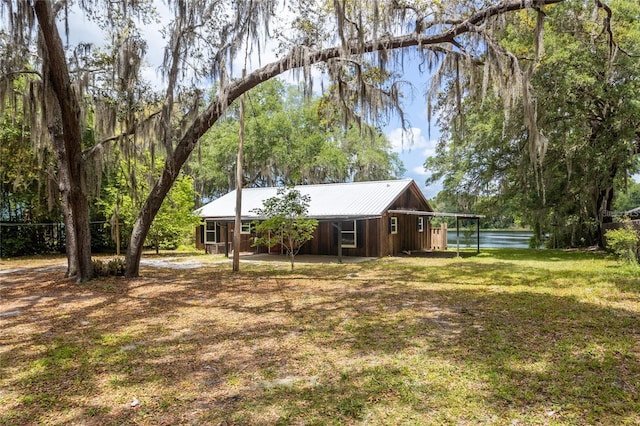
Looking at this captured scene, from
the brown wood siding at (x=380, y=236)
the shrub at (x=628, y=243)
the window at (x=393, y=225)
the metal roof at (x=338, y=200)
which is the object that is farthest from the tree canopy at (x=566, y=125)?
the window at (x=393, y=225)

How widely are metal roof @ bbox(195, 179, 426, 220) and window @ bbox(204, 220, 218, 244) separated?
Answer: 0.82m

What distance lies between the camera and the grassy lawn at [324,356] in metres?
2.94

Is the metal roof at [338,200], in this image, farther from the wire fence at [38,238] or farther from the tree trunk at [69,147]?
the tree trunk at [69,147]

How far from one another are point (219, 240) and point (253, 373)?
16.8 m

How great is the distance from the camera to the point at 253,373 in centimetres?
366

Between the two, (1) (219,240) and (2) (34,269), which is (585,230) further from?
(2) (34,269)

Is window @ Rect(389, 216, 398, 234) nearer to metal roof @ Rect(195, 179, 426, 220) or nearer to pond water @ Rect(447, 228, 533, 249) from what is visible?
metal roof @ Rect(195, 179, 426, 220)

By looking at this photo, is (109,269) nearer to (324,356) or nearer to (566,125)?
(324,356)

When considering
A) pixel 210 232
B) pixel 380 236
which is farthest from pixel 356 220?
pixel 210 232

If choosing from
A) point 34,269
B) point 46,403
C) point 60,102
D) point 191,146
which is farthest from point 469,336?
point 34,269

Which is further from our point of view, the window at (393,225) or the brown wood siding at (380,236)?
the window at (393,225)

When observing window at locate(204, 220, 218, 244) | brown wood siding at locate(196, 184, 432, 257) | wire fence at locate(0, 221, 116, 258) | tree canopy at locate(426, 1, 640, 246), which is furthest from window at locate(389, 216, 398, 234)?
wire fence at locate(0, 221, 116, 258)

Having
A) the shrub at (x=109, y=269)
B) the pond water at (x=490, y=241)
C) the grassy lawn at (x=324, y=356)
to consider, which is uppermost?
the shrub at (x=109, y=269)

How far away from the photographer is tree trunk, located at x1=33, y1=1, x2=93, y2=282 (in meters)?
7.42
